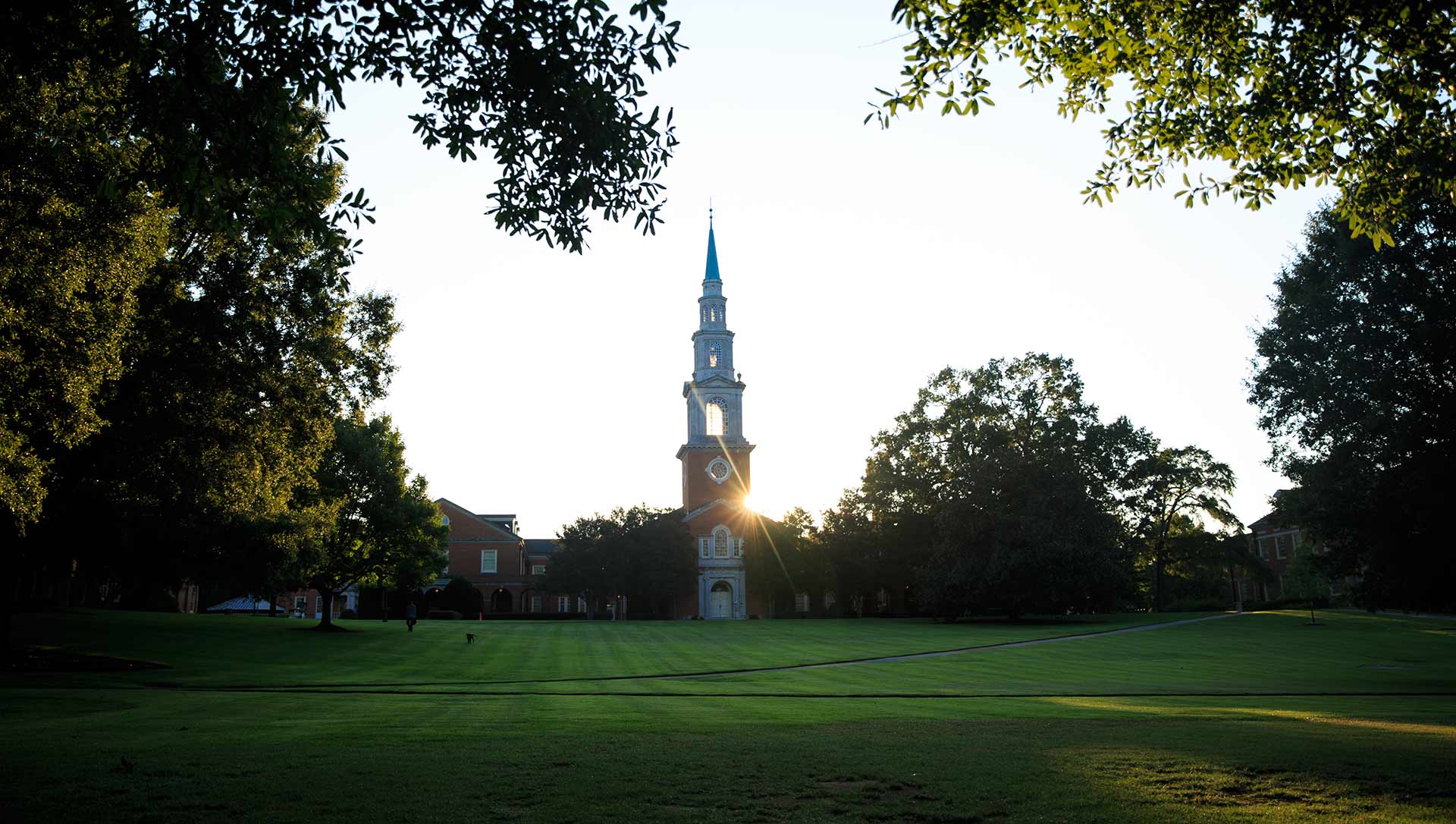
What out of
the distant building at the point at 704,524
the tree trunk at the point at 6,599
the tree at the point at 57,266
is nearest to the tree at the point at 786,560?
the distant building at the point at 704,524

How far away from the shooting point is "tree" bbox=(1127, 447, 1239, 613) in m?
73.1

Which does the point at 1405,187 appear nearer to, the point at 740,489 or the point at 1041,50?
the point at 1041,50

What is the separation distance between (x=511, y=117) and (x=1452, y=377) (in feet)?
86.5

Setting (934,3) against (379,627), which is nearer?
(934,3)

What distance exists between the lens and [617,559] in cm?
7044

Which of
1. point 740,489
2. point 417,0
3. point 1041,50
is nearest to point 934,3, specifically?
point 1041,50

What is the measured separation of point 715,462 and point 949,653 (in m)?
46.0

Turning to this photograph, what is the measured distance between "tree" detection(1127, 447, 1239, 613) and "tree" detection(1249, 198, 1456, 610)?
4692 centimetres

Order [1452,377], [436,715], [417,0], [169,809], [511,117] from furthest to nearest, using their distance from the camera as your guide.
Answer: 1. [1452,377]
2. [436,715]
3. [511,117]
4. [417,0]
5. [169,809]

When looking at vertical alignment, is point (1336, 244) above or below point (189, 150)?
above

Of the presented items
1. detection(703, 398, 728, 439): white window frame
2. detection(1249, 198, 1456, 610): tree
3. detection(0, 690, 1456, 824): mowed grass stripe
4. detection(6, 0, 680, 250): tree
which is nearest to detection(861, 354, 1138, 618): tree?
detection(703, 398, 728, 439): white window frame

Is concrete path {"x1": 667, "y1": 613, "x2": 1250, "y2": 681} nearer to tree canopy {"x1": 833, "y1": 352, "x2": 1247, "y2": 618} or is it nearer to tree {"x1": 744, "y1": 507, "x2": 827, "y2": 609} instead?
tree canopy {"x1": 833, "y1": 352, "x2": 1247, "y2": 618}

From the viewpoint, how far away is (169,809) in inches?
269

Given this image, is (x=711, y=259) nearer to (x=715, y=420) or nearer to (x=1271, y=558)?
(x=715, y=420)
